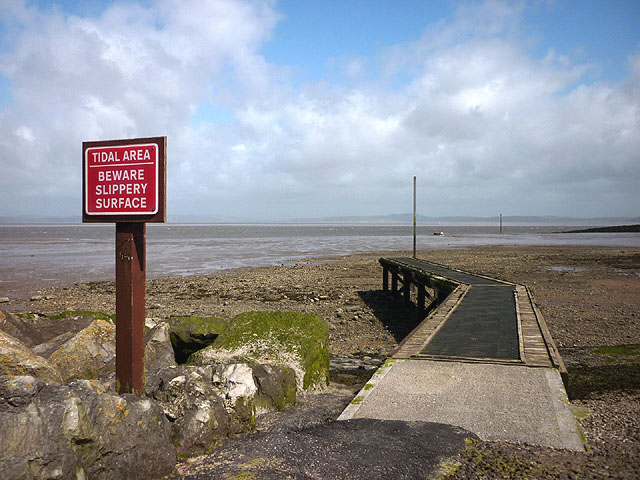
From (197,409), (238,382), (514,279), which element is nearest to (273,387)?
(238,382)

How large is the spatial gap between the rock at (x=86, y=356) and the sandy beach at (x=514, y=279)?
2663mm

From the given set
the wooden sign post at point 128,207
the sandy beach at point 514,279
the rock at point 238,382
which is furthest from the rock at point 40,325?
the sandy beach at point 514,279

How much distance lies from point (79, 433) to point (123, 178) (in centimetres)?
234

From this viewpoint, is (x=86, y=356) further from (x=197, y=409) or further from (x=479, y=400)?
(x=479, y=400)

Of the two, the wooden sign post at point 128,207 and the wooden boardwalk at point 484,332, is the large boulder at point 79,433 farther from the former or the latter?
the wooden boardwalk at point 484,332

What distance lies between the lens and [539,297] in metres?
16.8

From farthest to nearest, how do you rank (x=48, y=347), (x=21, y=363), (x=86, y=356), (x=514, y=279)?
(x=514, y=279), (x=48, y=347), (x=86, y=356), (x=21, y=363)

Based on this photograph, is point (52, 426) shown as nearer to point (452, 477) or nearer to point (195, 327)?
point (452, 477)

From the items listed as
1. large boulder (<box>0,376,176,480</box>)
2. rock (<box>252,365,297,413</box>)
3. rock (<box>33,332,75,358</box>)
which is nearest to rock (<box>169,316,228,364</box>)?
rock (<box>33,332,75,358</box>)

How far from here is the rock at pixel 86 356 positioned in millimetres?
6352

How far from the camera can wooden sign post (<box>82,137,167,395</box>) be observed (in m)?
4.64

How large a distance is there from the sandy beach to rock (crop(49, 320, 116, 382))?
105 inches

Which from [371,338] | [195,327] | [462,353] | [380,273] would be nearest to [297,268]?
[380,273]

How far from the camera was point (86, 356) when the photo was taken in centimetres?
652
